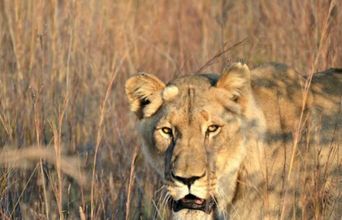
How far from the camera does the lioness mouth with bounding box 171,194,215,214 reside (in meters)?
3.92

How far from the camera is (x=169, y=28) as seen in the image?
912cm

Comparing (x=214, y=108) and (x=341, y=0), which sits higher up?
(x=341, y=0)

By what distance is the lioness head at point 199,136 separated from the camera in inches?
152

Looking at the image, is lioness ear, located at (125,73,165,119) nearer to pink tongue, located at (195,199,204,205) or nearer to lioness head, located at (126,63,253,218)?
lioness head, located at (126,63,253,218)

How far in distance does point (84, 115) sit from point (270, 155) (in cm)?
285

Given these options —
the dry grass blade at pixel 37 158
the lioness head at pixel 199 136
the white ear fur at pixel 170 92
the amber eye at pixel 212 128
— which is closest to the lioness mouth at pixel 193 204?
the lioness head at pixel 199 136

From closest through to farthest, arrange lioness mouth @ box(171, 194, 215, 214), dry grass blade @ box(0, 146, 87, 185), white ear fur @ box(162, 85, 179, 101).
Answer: lioness mouth @ box(171, 194, 215, 214), white ear fur @ box(162, 85, 179, 101), dry grass blade @ box(0, 146, 87, 185)

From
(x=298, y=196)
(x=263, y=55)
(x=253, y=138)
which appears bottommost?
(x=298, y=196)

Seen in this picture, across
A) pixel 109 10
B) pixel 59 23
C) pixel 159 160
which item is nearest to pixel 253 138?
pixel 159 160

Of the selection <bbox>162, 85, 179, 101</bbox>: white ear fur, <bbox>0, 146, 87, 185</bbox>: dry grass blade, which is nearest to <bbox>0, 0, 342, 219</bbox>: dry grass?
<bbox>0, 146, 87, 185</bbox>: dry grass blade

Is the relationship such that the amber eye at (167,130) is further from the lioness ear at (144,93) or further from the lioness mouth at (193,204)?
the lioness mouth at (193,204)

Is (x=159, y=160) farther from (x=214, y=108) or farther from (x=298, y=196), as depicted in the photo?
(x=298, y=196)

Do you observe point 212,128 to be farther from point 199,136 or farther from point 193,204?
point 193,204

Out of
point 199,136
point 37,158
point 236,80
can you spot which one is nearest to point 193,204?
point 199,136
